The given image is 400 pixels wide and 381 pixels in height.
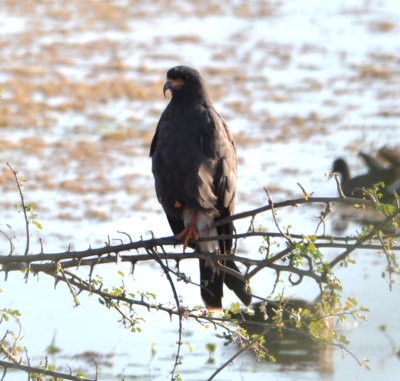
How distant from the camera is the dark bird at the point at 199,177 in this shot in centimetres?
516

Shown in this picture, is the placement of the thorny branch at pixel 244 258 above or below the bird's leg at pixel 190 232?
below

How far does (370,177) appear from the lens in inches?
400

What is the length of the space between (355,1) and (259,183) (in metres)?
9.93

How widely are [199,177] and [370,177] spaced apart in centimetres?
524

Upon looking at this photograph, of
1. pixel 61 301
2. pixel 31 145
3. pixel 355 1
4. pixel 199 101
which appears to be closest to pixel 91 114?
pixel 31 145

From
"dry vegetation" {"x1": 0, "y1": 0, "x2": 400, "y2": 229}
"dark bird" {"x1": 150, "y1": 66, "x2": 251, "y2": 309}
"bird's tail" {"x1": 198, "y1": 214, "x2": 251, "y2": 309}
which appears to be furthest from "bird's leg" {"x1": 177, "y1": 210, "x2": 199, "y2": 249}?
"dry vegetation" {"x1": 0, "y1": 0, "x2": 400, "y2": 229}

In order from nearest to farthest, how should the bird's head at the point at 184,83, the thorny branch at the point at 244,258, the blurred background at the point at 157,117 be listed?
the thorny branch at the point at 244,258 → the bird's head at the point at 184,83 → the blurred background at the point at 157,117

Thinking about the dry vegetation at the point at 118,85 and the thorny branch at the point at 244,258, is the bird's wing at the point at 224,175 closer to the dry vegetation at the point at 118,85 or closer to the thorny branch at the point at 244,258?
the thorny branch at the point at 244,258

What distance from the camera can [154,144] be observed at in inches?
215

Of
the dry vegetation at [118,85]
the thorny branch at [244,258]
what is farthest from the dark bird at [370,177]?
the thorny branch at [244,258]

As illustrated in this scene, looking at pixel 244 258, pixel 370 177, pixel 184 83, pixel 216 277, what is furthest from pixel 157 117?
pixel 244 258

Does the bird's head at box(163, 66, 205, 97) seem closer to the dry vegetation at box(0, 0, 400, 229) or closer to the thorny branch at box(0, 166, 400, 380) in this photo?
the thorny branch at box(0, 166, 400, 380)

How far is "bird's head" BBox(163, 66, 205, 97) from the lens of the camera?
18.1 feet

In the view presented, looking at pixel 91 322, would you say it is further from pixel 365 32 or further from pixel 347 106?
pixel 365 32
